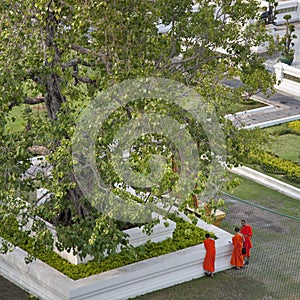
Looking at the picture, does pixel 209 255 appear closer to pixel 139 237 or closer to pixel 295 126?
pixel 139 237

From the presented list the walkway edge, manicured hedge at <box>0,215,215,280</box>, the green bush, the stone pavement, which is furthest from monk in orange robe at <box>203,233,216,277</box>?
the green bush

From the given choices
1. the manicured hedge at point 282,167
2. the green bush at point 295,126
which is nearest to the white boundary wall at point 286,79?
the green bush at point 295,126

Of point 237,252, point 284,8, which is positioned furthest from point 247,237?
point 284,8

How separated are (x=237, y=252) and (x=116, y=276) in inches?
104

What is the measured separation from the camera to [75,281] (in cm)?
1611

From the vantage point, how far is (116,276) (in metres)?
16.2

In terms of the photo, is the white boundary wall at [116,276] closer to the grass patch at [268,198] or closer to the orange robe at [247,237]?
the orange robe at [247,237]

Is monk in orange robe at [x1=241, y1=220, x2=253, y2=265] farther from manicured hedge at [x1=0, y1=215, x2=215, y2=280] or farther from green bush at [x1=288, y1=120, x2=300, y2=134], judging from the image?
green bush at [x1=288, y1=120, x2=300, y2=134]

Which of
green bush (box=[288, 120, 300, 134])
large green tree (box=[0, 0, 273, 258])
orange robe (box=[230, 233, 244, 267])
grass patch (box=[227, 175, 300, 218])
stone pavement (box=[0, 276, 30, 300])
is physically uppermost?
large green tree (box=[0, 0, 273, 258])

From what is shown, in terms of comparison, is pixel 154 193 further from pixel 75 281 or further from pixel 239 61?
pixel 239 61

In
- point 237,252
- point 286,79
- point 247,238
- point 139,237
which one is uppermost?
point 139,237

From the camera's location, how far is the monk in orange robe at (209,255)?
55.8ft

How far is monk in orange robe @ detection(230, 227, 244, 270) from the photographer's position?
57.1ft

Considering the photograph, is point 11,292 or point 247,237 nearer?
point 11,292
